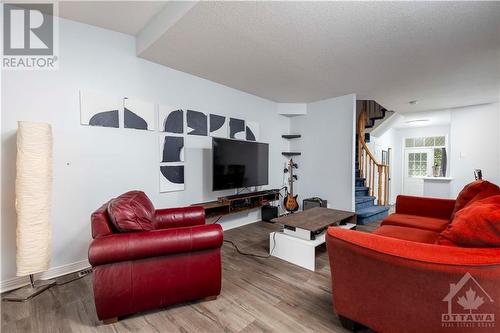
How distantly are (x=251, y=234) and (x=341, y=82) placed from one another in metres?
2.80

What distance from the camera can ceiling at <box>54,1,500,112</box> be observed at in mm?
1876

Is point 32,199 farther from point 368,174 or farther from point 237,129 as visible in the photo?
point 368,174

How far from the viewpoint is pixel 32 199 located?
184 cm

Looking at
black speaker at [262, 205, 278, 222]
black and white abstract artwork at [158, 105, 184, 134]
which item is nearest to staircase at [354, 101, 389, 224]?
black speaker at [262, 205, 278, 222]

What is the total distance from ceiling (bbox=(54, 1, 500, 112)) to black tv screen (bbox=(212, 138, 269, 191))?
104 centimetres

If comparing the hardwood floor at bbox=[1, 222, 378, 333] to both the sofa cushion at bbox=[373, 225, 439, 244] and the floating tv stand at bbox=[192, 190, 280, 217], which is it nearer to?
the sofa cushion at bbox=[373, 225, 439, 244]

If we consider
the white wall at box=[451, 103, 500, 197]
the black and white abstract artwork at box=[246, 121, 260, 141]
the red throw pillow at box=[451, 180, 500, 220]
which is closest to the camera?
the red throw pillow at box=[451, 180, 500, 220]

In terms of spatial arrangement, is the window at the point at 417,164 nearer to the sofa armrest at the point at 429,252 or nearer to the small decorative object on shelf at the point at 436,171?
the small decorative object on shelf at the point at 436,171

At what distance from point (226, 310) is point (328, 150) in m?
3.48

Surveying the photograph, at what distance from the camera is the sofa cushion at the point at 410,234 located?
6.23 ft

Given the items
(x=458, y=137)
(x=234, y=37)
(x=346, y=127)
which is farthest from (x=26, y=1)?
(x=458, y=137)

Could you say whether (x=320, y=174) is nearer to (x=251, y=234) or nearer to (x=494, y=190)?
(x=251, y=234)

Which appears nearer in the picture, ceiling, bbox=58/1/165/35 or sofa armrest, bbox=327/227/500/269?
sofa armrest, bbox=327/227/500/269

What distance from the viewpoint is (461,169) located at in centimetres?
498
